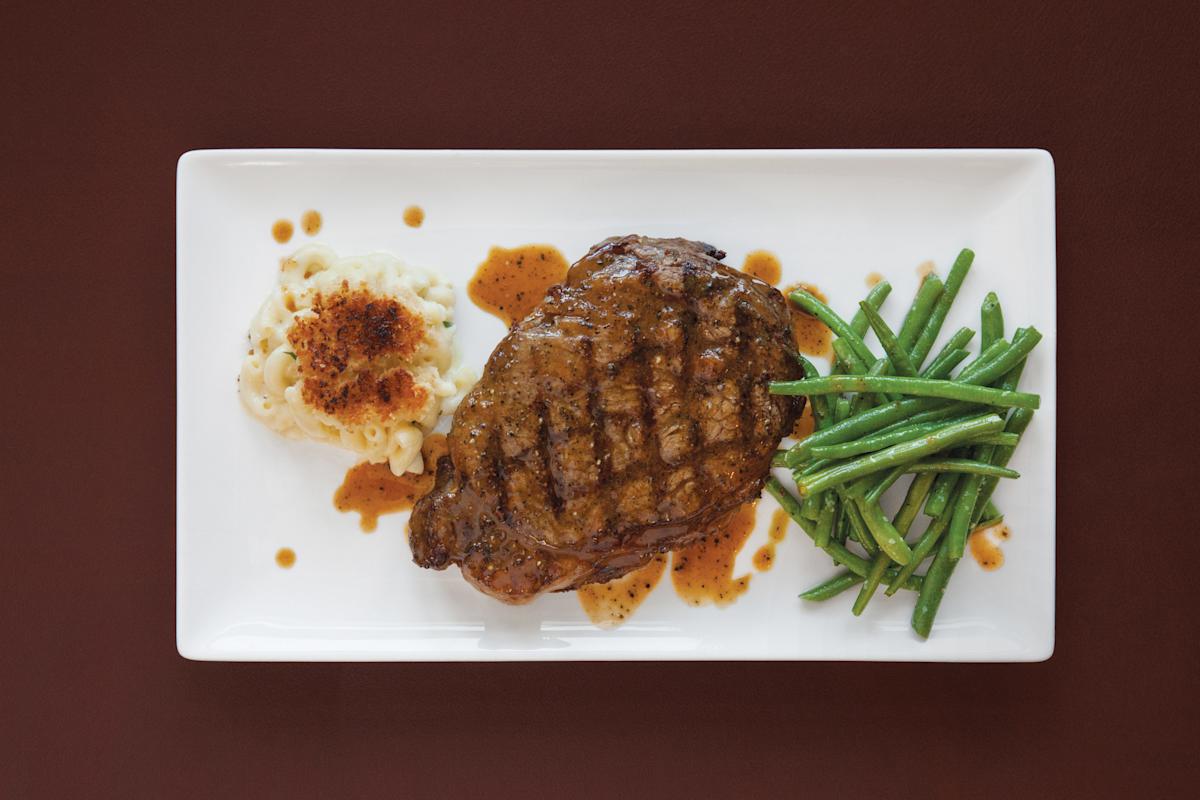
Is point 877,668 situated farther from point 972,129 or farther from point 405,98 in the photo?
point 405,98

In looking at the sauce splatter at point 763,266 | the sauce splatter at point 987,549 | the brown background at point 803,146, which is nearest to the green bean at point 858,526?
the sauce splatter at point 987,549

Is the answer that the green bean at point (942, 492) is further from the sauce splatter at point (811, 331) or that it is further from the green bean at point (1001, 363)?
the sauce splatter at point (811, 331)

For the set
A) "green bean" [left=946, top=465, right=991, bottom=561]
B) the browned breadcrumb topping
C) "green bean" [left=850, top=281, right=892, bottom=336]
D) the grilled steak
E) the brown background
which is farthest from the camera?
the brown background

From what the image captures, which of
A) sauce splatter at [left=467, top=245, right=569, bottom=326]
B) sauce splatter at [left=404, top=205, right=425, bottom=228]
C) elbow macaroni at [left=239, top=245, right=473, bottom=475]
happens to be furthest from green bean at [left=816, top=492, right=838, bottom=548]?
sauce splatter at [left=404, top=205, right=425, bottom=228]

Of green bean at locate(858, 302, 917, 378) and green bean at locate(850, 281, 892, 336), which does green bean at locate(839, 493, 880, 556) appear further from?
green bean at locate(850, 281, 892, 336)

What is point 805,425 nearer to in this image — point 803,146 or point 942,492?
point 942,492
